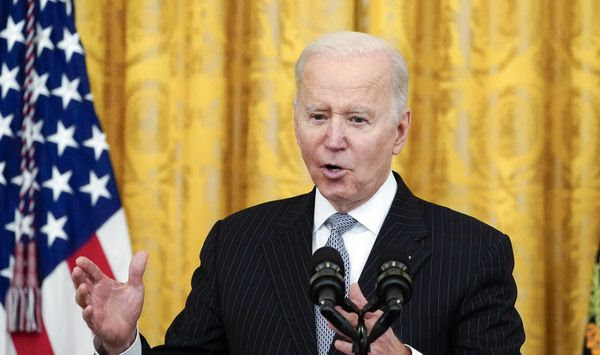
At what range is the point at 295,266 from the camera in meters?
2.52

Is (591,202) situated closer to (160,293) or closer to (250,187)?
(250,187)

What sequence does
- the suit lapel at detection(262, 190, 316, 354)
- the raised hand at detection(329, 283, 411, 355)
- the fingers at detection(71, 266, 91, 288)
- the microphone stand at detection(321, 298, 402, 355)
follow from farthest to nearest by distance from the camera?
the suit lapel at detection(262, 190, 316, 354), the fingers at detection(71, 266, 91, 288), the raised hand at detection(329, 283, 411, 355), the microphone stand at detection(321, 298, 402, 355)

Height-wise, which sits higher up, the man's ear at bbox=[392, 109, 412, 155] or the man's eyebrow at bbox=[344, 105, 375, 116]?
the man's eyebrow at bbox=[344, 105, 375, 116]

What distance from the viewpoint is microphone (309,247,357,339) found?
5.43 feet

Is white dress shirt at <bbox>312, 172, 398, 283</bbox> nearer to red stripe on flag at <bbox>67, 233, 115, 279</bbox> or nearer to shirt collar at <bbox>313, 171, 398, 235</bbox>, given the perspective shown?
shirt collar at <bbox>313, 171, 398, 235</bbox>

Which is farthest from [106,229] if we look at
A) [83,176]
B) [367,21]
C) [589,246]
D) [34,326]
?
[589,246]

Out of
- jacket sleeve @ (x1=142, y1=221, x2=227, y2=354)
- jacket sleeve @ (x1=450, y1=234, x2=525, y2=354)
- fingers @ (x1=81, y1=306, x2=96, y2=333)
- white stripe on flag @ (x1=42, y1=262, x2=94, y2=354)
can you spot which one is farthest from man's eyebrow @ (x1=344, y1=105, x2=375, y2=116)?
white stripe on flag @ (x1=42, y1=262, x2=94, y2=354)

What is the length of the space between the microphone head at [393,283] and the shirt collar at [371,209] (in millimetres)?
791

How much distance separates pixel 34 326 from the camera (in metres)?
3.58

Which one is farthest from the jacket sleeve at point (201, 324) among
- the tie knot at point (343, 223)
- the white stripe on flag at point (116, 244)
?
the white stripe on flag at point (116, 244)

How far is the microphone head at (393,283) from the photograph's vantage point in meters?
1.68

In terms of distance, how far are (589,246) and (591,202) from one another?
0.58 feet

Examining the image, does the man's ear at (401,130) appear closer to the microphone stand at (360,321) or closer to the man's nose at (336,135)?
the man's nose at (336,135)

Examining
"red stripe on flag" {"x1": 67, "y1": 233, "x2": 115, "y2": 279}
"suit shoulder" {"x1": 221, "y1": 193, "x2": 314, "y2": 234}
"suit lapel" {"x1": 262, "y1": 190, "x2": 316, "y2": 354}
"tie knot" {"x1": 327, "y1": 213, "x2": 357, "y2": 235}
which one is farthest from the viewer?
"red stripe on flag" {"x1": 67, "y1": 233, "x2": 115, "y2": 279}
